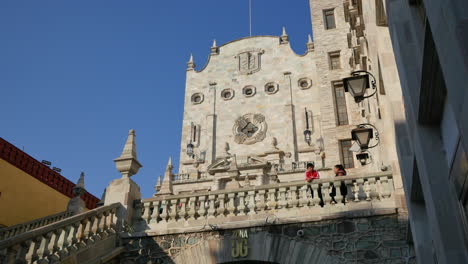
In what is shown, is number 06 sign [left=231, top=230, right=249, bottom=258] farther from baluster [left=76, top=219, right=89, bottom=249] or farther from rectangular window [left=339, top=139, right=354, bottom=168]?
rectangular window [left=339, top=139, right=354, bottom=168]

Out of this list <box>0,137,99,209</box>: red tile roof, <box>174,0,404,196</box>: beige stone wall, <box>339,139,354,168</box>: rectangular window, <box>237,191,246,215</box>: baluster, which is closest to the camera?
<box>237,191,246,215</box>: baluster

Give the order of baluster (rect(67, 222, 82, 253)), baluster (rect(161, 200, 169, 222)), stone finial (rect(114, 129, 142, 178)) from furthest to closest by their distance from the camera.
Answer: stone finial (rect(114, 129, 142, 178))
baluster (rect(161, 200, 169, 222))
baluster (rect(67, 222, 82, 253))

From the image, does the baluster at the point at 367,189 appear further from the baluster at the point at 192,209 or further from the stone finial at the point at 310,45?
the stone finial at the point at 310,45

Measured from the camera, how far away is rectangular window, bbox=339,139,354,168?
1052 inches

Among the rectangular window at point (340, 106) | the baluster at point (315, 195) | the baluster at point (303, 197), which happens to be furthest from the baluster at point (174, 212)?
the rectangular window at point (340, 106)

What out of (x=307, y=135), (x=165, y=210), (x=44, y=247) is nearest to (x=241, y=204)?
(x=165, y=210)

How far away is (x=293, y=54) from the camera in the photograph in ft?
126

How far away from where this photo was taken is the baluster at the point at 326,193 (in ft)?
34.6

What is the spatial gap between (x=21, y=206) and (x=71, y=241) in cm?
954

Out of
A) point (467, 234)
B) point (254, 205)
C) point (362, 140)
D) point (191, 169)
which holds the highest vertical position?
point (191, 169)

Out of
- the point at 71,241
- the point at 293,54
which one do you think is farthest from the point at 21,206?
the point at 293,54

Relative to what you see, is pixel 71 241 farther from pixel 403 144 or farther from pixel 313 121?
pixel 313 121

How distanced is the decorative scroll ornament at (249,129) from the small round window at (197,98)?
390cm

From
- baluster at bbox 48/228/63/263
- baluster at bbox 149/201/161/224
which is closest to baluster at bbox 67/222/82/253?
baluster at bbox 48/228/63/263
